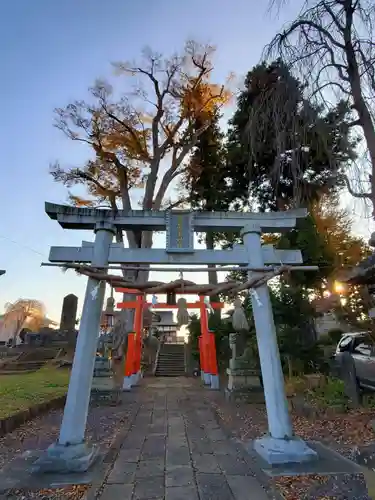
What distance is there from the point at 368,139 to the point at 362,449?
549cm

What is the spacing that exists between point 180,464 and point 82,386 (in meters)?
1.60

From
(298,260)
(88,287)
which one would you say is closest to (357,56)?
(298,260)

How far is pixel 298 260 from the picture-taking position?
5.02m

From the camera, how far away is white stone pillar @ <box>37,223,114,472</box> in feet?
12.8

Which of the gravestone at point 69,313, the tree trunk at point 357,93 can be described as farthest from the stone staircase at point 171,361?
the tree trunk at point 357,93

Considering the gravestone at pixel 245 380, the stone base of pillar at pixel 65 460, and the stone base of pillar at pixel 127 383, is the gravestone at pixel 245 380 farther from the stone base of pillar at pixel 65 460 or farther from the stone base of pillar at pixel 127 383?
the stone base of pillar at pixel 65 460

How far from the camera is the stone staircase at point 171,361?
18.3 m

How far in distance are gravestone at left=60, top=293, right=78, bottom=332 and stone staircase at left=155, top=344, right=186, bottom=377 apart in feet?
19.3

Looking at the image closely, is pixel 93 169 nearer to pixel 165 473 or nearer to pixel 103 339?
pixel 103 339

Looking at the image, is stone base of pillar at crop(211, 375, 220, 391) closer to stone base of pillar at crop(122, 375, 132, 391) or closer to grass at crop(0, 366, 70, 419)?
stone base of pillar at crop(122, 375, 132, 391)

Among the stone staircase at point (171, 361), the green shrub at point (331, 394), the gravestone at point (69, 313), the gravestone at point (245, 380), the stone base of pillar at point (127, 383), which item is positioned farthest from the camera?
the gravestone at point (69, 313)

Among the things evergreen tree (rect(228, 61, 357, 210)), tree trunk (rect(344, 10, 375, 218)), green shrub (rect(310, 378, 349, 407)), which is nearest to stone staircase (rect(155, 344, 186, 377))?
green shrub (rect(310, 378, 349, 407))

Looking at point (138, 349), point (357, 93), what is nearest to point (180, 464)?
point (357, 93)

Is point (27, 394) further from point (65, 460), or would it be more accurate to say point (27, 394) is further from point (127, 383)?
point (65, 460)
